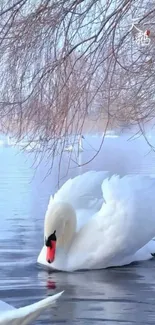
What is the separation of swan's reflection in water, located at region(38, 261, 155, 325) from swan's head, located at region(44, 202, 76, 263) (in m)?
0.62

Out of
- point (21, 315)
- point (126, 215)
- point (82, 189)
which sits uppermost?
point (21, 315)

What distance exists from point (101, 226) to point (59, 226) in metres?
0.57

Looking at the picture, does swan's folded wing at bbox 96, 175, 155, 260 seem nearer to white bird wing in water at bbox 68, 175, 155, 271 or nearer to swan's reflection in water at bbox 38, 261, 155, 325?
white bird wing in water at bbox 68, 175, 155, 271

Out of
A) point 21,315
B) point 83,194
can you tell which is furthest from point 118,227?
point 21,315

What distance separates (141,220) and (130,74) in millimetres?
2505

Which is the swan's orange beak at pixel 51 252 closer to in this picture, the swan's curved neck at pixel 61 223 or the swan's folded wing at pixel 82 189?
the swan's curved neck at pixel 61 223

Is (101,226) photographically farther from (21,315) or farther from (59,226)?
(21,315)

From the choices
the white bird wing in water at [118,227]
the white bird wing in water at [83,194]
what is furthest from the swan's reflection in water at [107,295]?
the white bird wing in water at [83,194]

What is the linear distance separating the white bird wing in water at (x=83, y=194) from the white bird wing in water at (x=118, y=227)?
40 centimetres

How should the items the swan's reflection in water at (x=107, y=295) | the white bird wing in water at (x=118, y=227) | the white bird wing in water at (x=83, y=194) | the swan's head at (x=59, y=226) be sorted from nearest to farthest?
the swan's reflection in water at (x=107, y=295)
the white bird wing in water at (x=118, y=227)
the swan's head at (x=59, y=226)
the white bird wing in water at (x=83, y=194)

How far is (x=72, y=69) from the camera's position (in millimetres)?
5738

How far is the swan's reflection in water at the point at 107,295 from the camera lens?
19.1 ft

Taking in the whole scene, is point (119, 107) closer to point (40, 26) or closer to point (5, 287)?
point (40, 26)

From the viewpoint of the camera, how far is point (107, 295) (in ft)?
21.6
